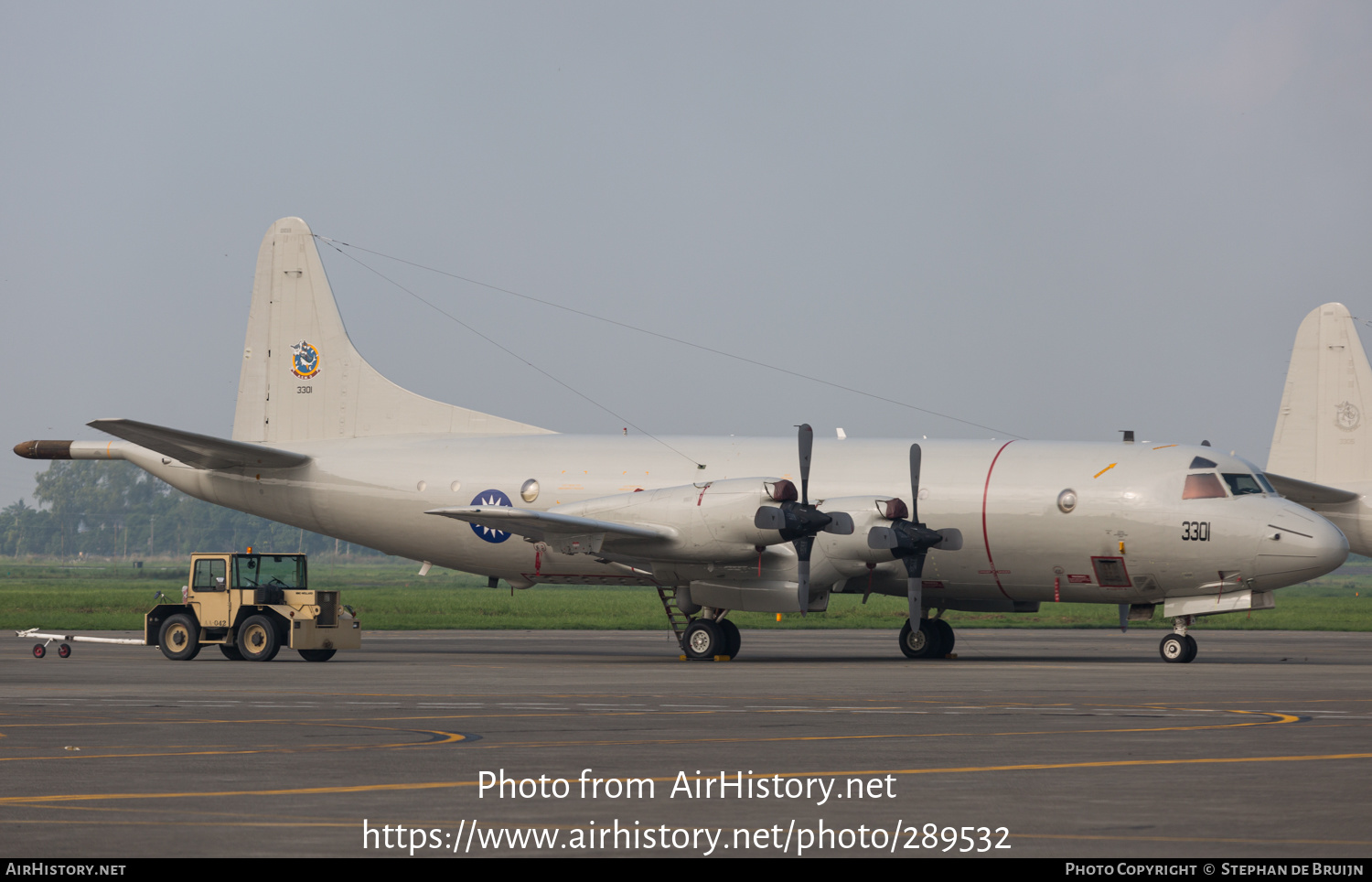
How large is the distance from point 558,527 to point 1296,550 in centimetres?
1381

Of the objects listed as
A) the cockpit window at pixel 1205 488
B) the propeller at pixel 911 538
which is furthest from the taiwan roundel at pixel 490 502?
the cockpit window at pixel 1205 488

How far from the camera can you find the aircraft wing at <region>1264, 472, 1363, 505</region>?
1395 inches

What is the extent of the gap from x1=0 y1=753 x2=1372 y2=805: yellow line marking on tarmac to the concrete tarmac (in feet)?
0.14

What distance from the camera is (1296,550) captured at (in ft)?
95.3

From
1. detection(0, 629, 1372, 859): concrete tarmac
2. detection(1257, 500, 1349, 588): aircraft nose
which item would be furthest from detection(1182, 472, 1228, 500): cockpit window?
detection(0, 629, 1372, 859): concrete tarmac

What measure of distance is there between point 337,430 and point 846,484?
508 inches

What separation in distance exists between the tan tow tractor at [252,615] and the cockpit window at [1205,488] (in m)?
16.5

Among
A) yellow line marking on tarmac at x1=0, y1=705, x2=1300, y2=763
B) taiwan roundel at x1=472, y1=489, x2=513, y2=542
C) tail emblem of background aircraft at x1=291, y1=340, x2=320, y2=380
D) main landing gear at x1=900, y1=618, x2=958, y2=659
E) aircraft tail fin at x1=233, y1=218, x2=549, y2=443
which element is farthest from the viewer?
tail emblem of background aircraft at x1=291, y1=340, x2=320, y2=380

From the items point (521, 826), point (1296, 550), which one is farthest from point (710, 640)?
point (521, 826)

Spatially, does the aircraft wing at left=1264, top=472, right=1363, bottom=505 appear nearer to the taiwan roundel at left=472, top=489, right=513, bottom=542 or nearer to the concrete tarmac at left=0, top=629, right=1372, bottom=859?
the concrete tarmac at left=0, top=629, right=1372, bottom=859

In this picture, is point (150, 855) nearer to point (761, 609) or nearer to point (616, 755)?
point (616, 755)

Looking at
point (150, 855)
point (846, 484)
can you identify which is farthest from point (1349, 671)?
point (150, 855)

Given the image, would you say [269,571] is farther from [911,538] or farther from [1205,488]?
[1205,488]

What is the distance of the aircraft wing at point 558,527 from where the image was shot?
28953 millimetres
